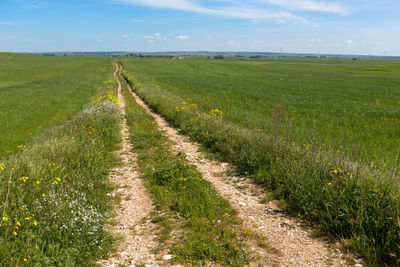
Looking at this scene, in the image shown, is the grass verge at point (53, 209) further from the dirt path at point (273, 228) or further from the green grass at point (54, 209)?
the dirt path at point (273, 228)

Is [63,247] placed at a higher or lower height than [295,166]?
lower

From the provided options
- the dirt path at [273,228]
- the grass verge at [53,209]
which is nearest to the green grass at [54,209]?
the grass verge at [53,209]

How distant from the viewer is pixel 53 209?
5117 millimetres

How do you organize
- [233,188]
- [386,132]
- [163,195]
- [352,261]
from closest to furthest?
[352,261], [163,195], [233,188], [386,132]

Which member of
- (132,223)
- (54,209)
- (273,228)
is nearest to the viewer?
(54,209)

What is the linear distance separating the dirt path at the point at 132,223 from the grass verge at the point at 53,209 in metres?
0.31

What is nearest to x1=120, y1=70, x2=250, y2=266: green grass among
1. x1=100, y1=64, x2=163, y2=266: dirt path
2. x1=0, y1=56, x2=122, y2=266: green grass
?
x1=100, y1=64, x2=163, y2=266: dirt path

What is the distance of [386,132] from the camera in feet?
47.8

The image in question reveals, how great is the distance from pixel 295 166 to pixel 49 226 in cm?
594

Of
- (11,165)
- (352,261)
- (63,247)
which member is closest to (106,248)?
(63,247)

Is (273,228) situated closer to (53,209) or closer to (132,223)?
(132,223)

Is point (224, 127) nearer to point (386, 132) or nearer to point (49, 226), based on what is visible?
point (49, 226)

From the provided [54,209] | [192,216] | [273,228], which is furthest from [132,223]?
[273,228]

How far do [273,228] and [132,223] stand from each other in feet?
10.1
